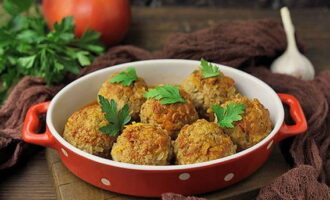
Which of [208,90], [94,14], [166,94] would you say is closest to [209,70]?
[208,90]

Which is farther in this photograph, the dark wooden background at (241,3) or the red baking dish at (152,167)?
the dark wooden background at (241,3)

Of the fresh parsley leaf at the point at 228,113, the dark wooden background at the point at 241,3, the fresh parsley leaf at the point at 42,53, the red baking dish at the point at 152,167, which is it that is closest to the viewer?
the red baking dish at the point at 152,167

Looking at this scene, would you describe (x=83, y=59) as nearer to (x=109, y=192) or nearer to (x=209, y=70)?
(x=209, y=70)

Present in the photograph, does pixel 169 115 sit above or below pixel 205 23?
above

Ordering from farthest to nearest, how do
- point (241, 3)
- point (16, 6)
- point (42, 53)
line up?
point (241, 3), point (16, 6), point (42, 53)

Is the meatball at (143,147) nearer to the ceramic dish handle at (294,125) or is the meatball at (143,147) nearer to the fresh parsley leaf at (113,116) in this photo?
the fresh parsley leaf at (113,116)

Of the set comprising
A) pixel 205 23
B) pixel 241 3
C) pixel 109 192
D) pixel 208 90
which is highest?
pixel 208 90

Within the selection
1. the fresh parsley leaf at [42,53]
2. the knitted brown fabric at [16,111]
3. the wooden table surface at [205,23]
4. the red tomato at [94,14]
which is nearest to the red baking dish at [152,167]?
the knitted brown fabric at [16,111]
